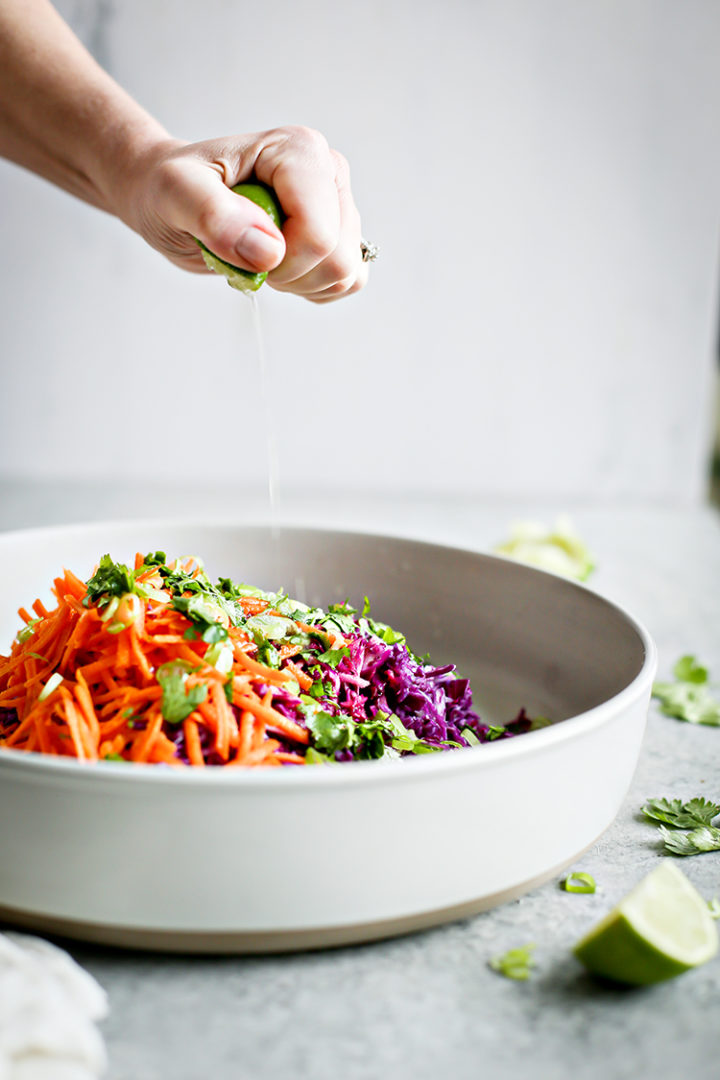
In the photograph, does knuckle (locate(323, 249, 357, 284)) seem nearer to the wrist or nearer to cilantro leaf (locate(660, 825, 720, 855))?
the wrist

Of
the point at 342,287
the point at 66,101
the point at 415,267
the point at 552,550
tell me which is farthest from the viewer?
the point at 415,267

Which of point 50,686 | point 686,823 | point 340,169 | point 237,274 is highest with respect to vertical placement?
point 340,169

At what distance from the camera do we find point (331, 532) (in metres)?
1.82

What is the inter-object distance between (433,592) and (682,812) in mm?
613

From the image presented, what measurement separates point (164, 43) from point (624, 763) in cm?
326

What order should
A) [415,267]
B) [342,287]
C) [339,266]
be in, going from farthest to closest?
1. [415,267]
2. [342,287]
3. [339,266]

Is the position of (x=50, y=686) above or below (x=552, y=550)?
above

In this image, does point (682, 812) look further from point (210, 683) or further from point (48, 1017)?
point (48, 1017)

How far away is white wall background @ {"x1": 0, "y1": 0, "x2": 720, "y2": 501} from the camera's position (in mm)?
3441

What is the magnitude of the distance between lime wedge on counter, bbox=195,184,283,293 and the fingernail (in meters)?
0.04

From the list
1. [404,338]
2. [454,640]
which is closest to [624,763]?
[454,640]

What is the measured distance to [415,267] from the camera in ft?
Answer: 12.2

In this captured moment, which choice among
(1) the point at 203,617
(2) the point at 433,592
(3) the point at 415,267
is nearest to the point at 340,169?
(2) the point at 433,592

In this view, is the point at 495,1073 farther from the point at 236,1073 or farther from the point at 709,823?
the point at 709,823
